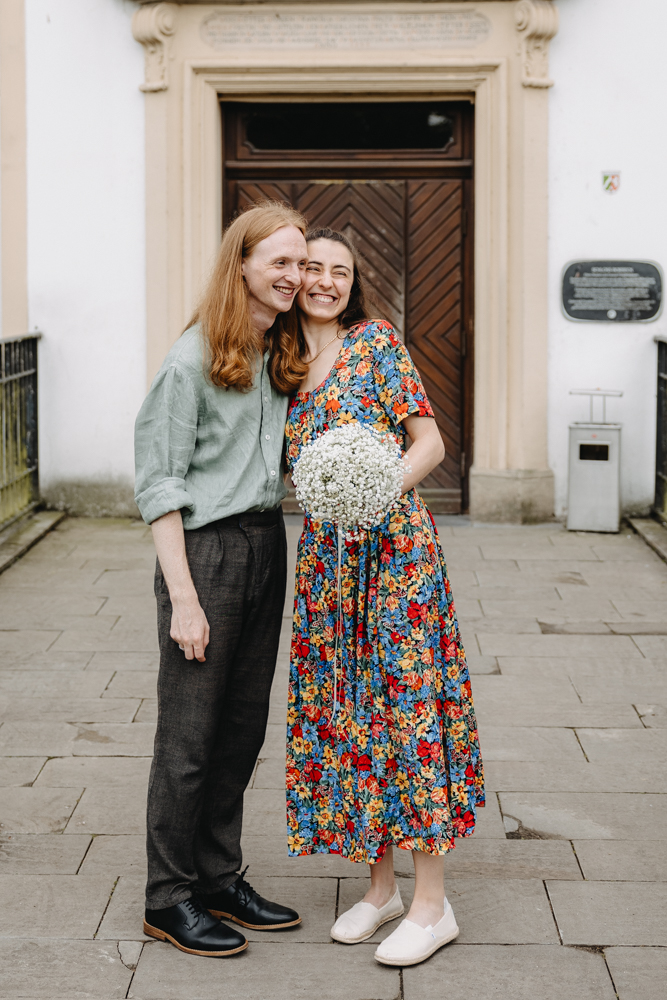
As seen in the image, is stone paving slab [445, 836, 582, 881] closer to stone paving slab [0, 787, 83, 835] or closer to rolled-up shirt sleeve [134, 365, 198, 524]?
stone paving slab [0, 787, 83, 835]

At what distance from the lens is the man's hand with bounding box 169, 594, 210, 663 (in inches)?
116

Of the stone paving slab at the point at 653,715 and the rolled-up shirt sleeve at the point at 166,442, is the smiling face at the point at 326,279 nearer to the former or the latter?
the rolled-up shirt sleeve at the point at 166,442

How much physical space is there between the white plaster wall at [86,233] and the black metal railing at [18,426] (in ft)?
0.38

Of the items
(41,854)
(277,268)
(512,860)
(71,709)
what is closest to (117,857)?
(41,854)

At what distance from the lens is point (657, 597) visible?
21.7 ft

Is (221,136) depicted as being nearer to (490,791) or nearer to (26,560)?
(26,560)

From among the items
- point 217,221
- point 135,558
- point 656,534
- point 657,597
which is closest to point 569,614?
→ point 657,597

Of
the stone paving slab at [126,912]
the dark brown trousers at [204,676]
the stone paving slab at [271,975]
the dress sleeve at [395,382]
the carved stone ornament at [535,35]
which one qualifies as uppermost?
the carved stone ornament at [535,35]

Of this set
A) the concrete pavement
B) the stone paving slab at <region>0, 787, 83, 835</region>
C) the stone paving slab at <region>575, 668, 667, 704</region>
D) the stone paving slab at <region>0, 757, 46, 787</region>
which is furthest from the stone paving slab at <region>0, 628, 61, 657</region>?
the stone paving slab at <region>575, 668, 667, 704</region>

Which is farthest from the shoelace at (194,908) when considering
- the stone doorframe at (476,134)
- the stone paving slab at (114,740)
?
the stone doorframe at (476,134)

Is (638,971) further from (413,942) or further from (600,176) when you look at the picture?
(600,176)

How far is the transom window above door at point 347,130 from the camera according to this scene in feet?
28.5

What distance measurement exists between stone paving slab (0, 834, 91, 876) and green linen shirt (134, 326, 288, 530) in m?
1.23

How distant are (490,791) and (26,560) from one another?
4293mm
